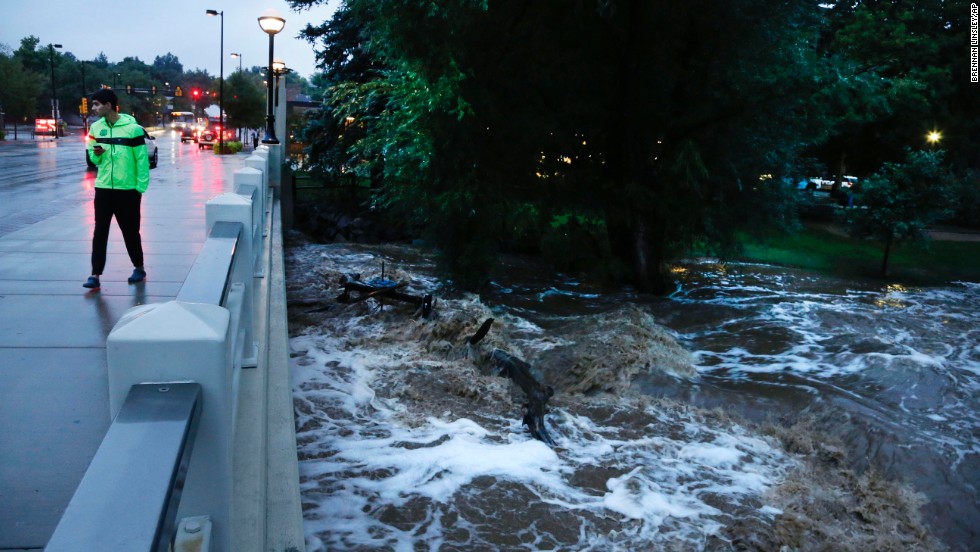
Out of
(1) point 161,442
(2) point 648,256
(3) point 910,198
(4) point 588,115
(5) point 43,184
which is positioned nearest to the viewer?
(1) point 161,442

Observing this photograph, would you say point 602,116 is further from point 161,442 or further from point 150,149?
point 161,442

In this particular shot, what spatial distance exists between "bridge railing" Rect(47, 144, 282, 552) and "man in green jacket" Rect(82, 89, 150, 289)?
20.0 ft

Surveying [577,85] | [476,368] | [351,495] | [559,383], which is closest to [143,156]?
[351,495]

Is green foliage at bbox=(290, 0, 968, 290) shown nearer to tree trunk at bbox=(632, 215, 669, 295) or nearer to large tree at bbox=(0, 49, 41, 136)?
tree trunk at bbox=(632, 215, 669, 295)

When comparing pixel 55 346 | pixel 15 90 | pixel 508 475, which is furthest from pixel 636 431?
pixel 15 90

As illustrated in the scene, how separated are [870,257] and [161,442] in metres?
29.3

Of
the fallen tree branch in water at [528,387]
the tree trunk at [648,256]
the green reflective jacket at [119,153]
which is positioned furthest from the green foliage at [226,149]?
the green reflective jacket at [119,153]

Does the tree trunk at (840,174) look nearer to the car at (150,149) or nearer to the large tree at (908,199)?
the large tree at (908,199)

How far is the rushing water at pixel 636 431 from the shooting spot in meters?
6.96

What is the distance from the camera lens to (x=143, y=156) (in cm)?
825

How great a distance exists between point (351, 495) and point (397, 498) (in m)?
0.41

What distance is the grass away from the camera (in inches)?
963

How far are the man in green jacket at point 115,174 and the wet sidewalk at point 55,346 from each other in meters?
0.38

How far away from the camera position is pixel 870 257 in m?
27.4
